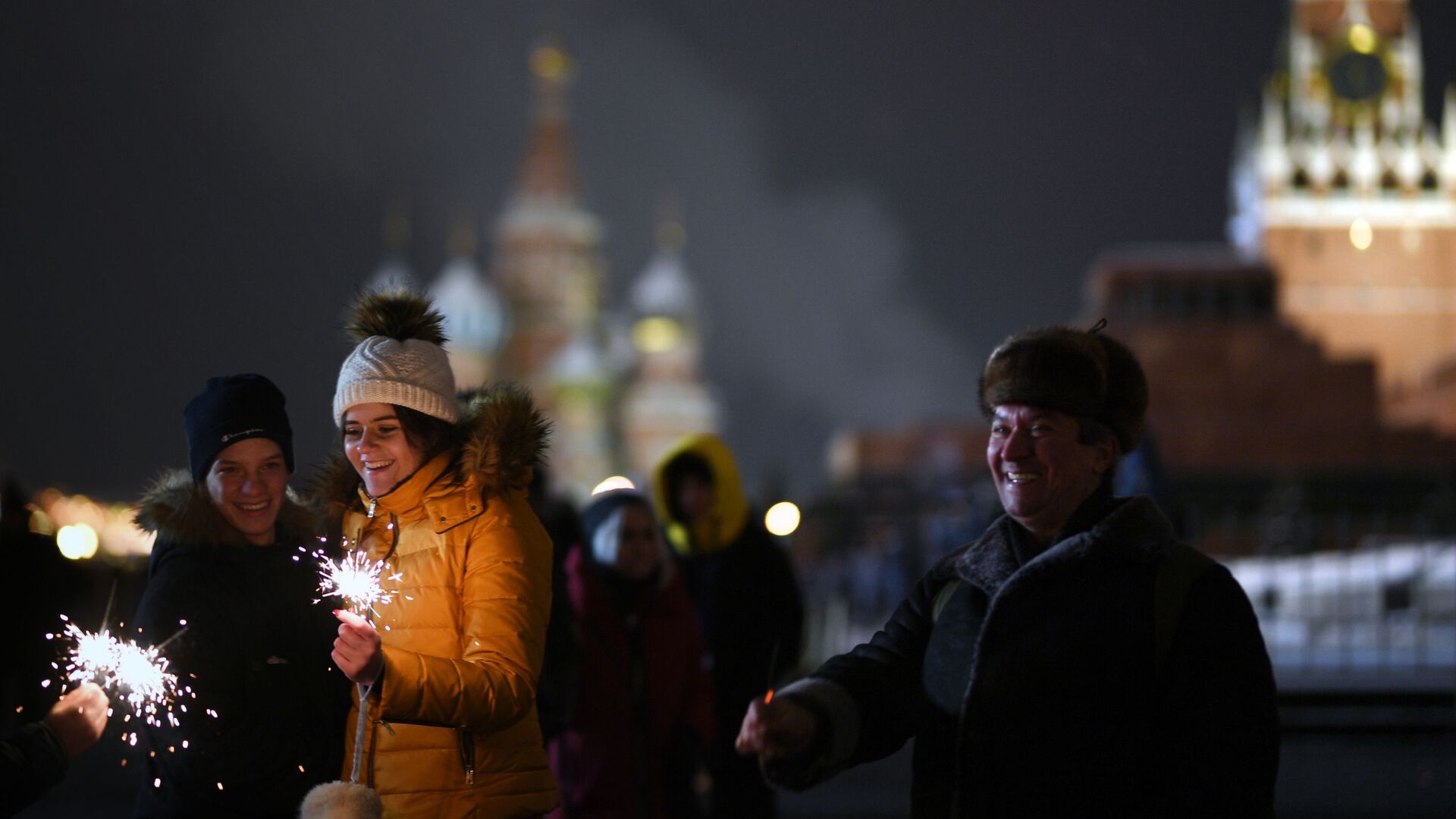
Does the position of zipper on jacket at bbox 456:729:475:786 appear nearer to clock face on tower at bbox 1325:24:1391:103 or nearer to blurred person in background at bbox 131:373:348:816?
blurred person in background at bbox 131:373:348:816

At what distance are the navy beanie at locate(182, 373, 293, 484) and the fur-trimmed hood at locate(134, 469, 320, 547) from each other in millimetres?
55

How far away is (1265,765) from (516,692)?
1.11m

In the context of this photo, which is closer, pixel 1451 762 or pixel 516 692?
pixel 516 692

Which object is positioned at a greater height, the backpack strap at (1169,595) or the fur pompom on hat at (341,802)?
the backpack strap at (1169,595)

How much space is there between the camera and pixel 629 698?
4.33m

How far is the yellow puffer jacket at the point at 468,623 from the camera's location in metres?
2.52

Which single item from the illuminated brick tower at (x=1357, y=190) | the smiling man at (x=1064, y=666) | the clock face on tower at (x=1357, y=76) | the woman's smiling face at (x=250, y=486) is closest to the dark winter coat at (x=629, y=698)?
the woman's smiling face at (x=250, y=486)

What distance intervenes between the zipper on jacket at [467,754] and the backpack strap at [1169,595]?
1080mm

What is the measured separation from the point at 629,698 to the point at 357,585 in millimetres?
1979

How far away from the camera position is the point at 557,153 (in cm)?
8050

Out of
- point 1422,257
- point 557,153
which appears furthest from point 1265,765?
point 557,153

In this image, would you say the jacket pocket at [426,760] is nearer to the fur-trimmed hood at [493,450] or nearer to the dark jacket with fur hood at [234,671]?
the dark jacket with fur hood at [234,671]

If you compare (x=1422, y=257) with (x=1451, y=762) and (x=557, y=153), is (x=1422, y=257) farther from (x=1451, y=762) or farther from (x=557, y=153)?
(x=1451, y=762)

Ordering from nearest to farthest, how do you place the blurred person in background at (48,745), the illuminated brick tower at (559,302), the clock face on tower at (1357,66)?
the blurred person in background at (48,745)
the clock face on tower at (1357,66)
the illuminated brick tower at (559,302)
